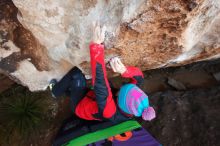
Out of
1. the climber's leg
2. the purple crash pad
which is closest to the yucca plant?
the climber's leg

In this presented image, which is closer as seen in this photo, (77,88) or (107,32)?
(107,32)

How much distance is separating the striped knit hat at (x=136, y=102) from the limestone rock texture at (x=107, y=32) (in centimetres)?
31

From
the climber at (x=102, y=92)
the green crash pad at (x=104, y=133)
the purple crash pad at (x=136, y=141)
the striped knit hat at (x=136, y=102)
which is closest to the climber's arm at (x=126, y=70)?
the climber at (x=102, y=92)

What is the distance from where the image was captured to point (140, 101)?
2314 mm

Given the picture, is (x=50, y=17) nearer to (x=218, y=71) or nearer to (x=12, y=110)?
(x=12, y=110)

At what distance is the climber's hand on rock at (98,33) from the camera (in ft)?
7.43

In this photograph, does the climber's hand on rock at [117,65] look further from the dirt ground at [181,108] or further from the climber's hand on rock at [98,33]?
the dirt ground at [181,108]

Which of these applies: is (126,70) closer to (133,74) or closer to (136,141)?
(133,74)

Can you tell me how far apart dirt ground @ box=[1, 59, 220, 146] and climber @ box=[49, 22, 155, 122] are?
128 centimetres

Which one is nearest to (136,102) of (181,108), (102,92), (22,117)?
(102,92)

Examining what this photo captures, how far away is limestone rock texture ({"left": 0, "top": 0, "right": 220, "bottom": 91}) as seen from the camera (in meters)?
2.15

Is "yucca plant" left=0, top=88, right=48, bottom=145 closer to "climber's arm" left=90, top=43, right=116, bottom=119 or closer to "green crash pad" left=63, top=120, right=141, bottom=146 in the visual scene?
"green crash pad" left=63, top=120, right=141, bottom=146

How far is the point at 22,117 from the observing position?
4320 mm

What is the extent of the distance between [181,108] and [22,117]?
2.05 metres
